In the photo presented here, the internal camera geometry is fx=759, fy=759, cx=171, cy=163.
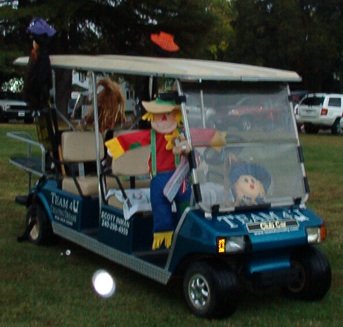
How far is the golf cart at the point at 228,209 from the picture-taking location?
5242 mm

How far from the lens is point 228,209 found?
17.6 feet

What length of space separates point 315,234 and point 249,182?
1.99 feet

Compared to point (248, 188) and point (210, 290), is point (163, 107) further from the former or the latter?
point (210, 290)

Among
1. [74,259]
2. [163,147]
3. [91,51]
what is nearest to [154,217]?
[163,147]

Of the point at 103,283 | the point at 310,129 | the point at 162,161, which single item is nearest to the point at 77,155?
the point at 103,283

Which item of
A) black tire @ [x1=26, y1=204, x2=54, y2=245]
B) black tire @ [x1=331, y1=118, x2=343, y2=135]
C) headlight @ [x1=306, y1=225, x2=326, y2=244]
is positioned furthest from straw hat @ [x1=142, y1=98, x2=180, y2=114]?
black tire @ [x1=331, y1=118, x2=343, y2=135]

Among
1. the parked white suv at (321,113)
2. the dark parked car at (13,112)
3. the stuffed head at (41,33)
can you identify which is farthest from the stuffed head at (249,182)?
the dark parked car at (13,112)

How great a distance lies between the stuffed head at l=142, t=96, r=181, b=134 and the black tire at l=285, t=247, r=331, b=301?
53.6 inches

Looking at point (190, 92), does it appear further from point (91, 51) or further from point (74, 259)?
point (91, 51)

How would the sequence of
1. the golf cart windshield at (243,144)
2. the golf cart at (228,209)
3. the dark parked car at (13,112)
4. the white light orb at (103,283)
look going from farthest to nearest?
the dark parked car at (13,112)
the white light orb at (103,283)
the golf cart windshield at (243,144)
the golf cart at (228,209)

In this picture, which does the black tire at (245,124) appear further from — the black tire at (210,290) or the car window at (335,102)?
the car window at (335,102)

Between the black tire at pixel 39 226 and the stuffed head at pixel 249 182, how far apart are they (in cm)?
248

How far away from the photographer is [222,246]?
509cm

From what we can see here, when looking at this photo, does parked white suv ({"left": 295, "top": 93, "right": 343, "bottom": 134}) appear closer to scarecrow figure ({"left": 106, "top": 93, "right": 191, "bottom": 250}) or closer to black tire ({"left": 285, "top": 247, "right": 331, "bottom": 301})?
black tire ({"left": 285, "top": 247, "right": 331, "bottom": 301})
